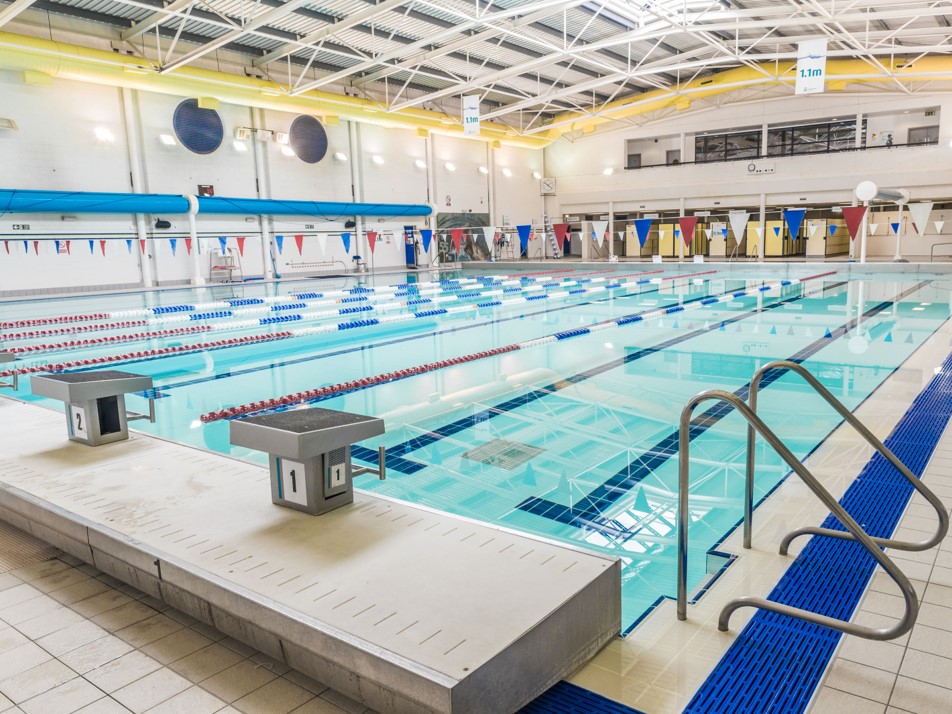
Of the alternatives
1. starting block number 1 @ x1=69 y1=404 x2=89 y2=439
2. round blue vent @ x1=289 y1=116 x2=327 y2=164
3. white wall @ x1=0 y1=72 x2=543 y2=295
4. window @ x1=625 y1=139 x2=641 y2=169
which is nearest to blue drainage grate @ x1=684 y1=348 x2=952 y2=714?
starting block number 1 @ x1=69 y1=404 x2=89 y2=439

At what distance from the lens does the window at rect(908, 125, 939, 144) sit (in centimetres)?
2100

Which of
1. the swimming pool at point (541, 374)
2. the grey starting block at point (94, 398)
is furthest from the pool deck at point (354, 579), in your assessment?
the swimming pool at point (541, 374)

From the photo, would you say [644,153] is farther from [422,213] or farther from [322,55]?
[322,55]

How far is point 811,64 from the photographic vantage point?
12.7 meters

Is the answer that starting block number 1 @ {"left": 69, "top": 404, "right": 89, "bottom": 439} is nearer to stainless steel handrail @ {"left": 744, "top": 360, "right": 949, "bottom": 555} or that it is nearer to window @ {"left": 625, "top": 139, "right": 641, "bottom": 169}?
stainless steel handrail @ {"left": 744, "top": 360, "right": 949, "bottom": 555}

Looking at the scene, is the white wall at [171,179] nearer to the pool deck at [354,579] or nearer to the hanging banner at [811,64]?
the hanging banner at [811,64]

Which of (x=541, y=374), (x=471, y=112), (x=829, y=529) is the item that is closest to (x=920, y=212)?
(x=471, y=112)

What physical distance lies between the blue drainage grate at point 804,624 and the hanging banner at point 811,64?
37.6 feet

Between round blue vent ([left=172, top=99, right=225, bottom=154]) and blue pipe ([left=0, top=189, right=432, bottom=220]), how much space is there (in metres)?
1.48

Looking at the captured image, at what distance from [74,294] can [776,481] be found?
15.9 meters

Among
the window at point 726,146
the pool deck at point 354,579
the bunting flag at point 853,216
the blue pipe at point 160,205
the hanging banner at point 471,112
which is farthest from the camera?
the window at point 726,146

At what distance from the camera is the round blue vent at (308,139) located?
1955 cm

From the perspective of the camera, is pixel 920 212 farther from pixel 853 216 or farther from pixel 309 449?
pixel 309 449

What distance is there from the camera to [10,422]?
153 inches
